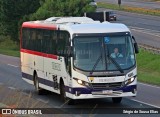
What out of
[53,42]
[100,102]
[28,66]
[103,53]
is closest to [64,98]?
[100,102]

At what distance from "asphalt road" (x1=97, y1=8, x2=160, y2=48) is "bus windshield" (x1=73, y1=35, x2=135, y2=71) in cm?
2740

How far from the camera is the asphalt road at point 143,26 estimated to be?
169ft

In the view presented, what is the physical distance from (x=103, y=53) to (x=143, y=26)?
4561 cm

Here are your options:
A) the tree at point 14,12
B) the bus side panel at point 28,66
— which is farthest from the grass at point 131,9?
the bus side panel at point 28,66

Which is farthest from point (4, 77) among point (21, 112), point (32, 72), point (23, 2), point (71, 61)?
point (23, 2)

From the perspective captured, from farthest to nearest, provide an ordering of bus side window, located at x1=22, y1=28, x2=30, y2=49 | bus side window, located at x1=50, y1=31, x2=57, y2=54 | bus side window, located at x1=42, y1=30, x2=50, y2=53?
bus side window, located at x1=22, y1=28, x2=30, y2=49 < bus side window, located at x1=42, y1=30, x2=50, y2=53 < bus side window, located at x1=50, y1=31, x2=57, y2=54

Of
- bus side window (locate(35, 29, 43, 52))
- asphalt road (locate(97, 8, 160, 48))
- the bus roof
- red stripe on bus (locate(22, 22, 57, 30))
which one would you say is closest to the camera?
the bus roof

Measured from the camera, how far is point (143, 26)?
64.2m

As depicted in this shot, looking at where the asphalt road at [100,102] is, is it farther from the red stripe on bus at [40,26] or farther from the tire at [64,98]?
the red stripe on bus at [40,26]

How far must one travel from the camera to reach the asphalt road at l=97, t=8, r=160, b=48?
51.5 m

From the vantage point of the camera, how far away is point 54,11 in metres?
56.1

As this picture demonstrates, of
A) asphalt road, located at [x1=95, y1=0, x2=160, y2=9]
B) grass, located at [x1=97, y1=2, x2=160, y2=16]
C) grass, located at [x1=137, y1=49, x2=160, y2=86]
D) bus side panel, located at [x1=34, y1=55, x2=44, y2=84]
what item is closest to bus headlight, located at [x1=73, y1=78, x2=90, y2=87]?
bus side panel, located at [x1=34, y1=55, x2=44, y2=84]

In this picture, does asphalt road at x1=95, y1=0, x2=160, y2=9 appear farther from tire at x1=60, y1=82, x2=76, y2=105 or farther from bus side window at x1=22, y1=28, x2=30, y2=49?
tire at x1=60, y1=82, x2=76, y2=105

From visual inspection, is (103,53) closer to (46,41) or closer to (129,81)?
(129,81)
